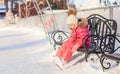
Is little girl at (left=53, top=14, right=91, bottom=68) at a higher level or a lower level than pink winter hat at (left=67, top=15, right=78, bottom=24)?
lower

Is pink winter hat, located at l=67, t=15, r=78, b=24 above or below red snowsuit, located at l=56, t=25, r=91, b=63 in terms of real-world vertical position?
above

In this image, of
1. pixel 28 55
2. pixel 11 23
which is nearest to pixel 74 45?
pixel 28 55

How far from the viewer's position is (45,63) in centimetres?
709

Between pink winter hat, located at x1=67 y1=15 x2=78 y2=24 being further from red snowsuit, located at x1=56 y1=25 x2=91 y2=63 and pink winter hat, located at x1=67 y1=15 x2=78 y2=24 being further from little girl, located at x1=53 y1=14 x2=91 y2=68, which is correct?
red snowsuit, located at x1=56 y1=25 x2=91 y2=63

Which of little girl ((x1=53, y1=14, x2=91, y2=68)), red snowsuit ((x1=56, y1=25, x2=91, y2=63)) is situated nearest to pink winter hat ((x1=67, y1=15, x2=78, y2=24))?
little girl ((x1=53, y1=14, x2=91, y2=68))

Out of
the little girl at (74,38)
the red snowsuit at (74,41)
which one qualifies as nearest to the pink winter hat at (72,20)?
the little girl at (74,38)

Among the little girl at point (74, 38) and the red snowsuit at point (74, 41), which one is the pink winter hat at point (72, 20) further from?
the red snowsuit at point (74, 41)

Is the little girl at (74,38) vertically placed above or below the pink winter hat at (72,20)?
below

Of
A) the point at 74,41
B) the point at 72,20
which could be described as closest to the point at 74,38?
the point at 74,41

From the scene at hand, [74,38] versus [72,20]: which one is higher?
[72,20]

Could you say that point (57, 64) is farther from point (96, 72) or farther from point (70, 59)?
point (96, 72)

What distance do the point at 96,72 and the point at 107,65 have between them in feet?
0.92

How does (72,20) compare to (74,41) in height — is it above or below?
above

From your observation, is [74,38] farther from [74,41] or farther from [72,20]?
[72,20]
